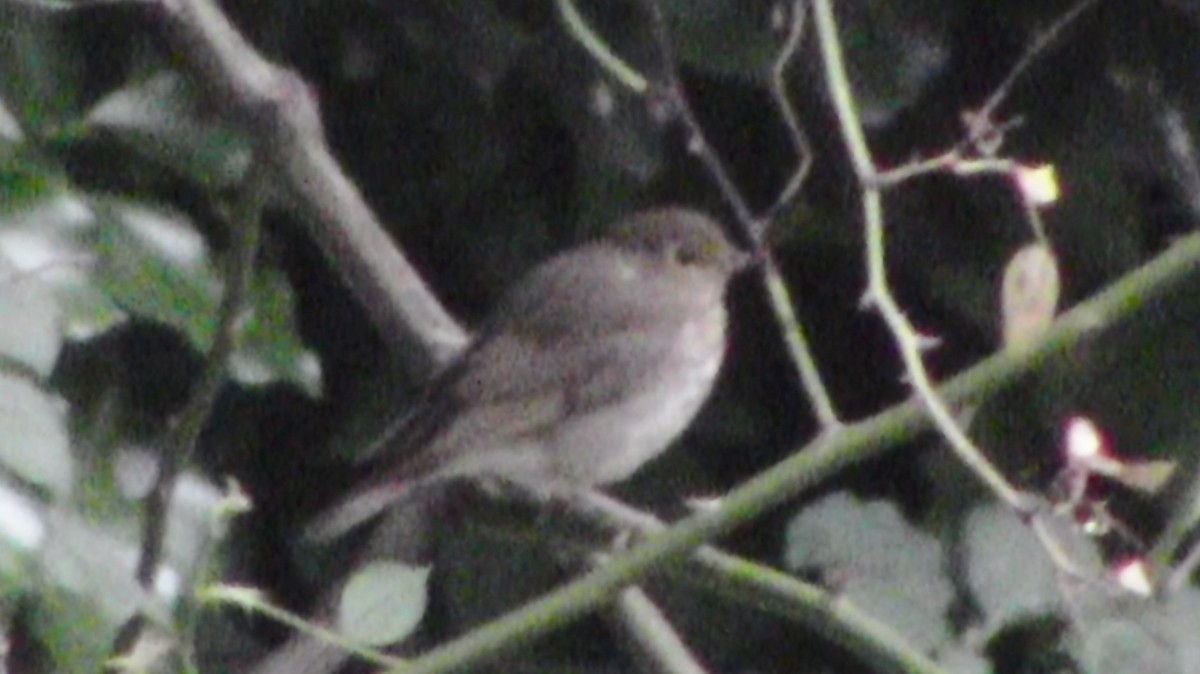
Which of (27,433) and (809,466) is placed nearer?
(809,466)

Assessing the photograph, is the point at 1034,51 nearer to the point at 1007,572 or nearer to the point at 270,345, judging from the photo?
the point at 1007,572

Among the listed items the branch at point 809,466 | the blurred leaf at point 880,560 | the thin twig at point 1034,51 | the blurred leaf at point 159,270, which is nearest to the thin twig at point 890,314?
the branch at point 809,466

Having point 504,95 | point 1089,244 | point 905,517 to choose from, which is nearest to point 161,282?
point 504,95

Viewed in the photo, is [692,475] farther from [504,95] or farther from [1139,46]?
[1139,46]

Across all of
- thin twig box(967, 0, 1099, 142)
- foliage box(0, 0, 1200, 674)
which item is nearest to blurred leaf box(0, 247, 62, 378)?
foliage box(0, 0, 1200, 674)

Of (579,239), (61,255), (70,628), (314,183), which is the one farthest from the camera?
(579,239)

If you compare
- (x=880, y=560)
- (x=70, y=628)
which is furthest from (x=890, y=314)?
(x=70, y=628)
